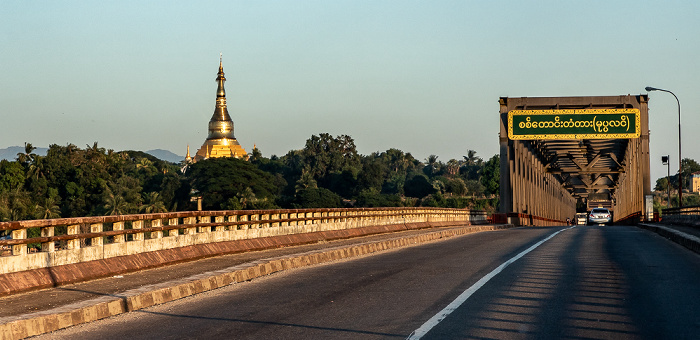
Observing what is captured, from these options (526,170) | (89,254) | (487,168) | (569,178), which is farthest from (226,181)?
(89,254)

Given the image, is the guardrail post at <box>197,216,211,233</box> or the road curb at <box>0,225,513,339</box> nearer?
the road curb at <box>0,225,513,339</box>

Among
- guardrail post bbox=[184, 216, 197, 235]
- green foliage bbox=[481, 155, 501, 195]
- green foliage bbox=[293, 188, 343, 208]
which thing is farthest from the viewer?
green foliage bbox=[481, 155, 501, 195]

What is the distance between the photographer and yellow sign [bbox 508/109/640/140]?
190 ft

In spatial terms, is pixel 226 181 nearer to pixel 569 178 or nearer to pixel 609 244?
pixel 569 178

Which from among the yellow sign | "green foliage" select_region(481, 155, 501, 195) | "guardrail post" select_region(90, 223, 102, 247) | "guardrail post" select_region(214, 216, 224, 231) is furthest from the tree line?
"guardrail post" select_region(90, 223, 102, 247)

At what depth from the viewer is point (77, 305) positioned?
431 inches

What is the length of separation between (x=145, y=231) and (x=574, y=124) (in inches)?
1810

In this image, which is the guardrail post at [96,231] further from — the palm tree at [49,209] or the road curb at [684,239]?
the palm tree at [49,209]

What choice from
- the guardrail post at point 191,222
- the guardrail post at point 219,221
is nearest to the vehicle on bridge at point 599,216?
the guardrail post at point 219,221

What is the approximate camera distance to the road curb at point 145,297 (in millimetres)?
9812

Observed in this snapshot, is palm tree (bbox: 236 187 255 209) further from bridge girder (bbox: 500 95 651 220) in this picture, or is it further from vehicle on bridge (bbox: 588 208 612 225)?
vehicle on bridge (bbox: 588 208 612 225)

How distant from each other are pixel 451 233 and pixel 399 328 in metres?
25.7

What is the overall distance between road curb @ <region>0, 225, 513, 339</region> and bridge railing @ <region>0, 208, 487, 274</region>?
62.7 inches

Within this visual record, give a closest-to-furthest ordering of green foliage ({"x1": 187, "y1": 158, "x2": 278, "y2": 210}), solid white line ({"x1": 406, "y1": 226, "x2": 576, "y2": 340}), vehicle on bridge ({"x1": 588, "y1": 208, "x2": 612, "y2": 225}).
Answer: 1. solid white line ({"x1": 406, "y1": 226, "x2": 576, "y2": 340})
2. vehicle on bridge ({"x1": 588, "y1": 208, "x2": 612, "y2": 225})
3. green foliage ({"x1": 187, "y1": 158, "x2": 278, "y2": 210})
